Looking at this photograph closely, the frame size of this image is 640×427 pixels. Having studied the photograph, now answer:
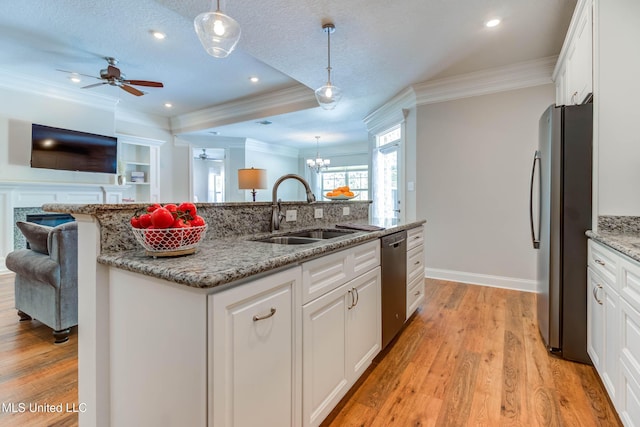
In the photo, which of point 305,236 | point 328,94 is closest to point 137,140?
point 328,94

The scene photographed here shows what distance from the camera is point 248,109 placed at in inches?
214

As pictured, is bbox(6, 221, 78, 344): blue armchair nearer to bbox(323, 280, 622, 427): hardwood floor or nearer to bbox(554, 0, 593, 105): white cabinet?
bbox(323, 280, 622, 427): hardwood floor

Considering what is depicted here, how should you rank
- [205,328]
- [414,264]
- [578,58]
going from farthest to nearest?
1. [414,264]
2. [578,58]
3. [205,328]

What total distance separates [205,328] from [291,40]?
2813 mm

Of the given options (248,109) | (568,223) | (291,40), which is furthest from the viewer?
(248,109)

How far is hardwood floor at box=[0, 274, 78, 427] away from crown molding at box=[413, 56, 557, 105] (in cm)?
439

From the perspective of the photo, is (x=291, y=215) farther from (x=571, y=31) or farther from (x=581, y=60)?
(x=571, y=31)

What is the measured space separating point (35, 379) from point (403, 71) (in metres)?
4.19

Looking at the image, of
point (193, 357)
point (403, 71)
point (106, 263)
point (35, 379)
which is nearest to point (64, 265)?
point (35, 379)

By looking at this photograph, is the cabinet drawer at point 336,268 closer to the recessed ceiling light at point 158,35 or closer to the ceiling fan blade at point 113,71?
the recessed ceiling light at point 158,35

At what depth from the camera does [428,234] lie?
13.3ft

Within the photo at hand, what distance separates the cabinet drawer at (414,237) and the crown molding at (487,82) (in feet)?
6.87

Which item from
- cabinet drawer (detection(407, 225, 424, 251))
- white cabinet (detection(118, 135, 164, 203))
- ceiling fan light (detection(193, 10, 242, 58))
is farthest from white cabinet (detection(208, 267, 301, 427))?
white cabinet (detection(118, 135, 164, 203))

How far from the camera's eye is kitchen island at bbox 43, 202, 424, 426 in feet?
2.91
